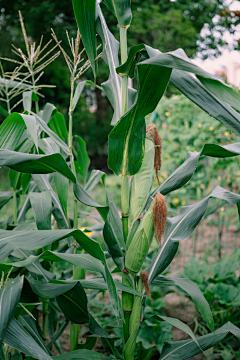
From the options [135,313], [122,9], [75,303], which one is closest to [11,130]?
[122,9]

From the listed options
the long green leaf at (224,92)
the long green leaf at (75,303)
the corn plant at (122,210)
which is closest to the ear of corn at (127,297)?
the corn plant at (122,210)

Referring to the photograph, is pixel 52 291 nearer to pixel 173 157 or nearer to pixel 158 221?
pixel 158 221

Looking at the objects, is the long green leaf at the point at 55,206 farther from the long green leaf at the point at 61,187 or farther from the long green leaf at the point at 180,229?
the long green leaf at the point at 180,229

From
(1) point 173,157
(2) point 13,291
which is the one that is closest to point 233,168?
(1) point 173,157

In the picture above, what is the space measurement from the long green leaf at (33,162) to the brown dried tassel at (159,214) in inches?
10.0

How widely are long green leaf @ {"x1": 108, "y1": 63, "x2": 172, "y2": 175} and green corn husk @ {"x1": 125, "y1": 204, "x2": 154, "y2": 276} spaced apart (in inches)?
6.2

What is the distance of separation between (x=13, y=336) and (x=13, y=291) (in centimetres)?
12

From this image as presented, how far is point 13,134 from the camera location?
962mm

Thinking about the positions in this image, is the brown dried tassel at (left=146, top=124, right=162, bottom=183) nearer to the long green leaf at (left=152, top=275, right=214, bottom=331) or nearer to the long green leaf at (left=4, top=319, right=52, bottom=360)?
the long green leaf at (left=152, top=275, right=214, bottom=331)

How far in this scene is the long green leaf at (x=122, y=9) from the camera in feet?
2.80

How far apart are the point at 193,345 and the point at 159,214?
50 centimetres

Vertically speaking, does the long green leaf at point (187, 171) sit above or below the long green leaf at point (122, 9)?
below

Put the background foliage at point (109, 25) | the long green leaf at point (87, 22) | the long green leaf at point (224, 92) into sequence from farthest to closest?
the background foliage at point (109, 25) → the long green leaf at point (87, 22) → the long green leaf at point (224, 92)

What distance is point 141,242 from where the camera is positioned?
88 centimetres
